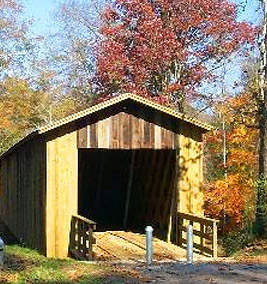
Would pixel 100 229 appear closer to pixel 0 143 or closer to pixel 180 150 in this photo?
pixel 180 150

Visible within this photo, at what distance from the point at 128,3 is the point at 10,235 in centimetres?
1491

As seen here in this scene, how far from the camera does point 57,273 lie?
9000 millimetres

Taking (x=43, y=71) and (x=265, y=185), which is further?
(x=43, y=71)

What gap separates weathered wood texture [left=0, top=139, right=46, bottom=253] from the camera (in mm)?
15258

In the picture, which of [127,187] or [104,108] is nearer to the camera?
[104,108]

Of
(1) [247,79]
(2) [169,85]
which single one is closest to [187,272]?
(2) [169,85]

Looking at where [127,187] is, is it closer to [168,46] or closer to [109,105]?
[109,105]

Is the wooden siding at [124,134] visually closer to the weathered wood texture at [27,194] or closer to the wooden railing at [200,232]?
the weathered wood texture at [27,194]

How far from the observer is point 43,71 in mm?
39812

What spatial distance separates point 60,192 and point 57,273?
566cm

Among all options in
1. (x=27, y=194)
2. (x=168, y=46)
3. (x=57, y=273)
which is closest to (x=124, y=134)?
(x=27, y=194)

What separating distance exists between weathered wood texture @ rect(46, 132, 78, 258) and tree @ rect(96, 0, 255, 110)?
14212 millimetres

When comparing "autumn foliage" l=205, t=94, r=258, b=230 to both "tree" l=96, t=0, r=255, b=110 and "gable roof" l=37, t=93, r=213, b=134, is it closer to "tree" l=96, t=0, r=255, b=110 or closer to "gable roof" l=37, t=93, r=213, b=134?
"tree" l=96, t=0, r=255, b=110

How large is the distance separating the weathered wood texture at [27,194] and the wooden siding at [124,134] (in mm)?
1296
